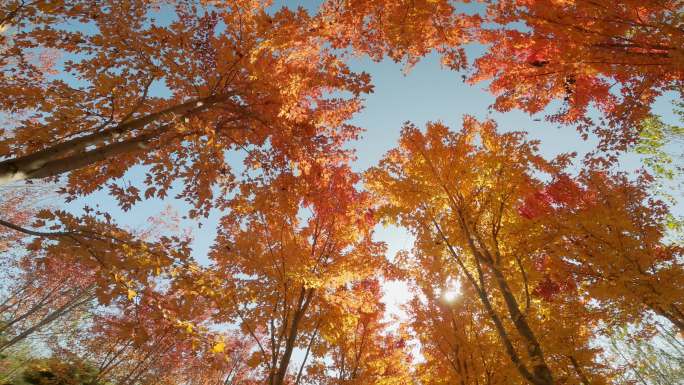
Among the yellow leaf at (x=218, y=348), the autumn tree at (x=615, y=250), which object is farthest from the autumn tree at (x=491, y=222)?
the yellow leaf at (x=218, y=348)

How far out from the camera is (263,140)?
5281 mm

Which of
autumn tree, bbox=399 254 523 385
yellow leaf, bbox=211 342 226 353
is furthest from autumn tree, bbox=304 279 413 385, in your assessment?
yellow leaf, bbox=211 342 226 353

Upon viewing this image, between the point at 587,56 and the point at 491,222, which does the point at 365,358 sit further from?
the point at 587,56

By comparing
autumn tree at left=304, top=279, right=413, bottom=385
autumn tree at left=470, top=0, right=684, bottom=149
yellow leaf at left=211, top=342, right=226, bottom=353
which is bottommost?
yellow leaf at left=211, top=342, right=226, bottom=353

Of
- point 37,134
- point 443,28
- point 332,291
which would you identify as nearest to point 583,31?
point 443,28

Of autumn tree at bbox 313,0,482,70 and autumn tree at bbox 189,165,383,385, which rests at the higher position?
autumn tree at bbox 313,0,482,70

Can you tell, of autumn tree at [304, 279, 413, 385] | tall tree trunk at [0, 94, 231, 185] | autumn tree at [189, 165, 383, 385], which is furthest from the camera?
autumn tree at [304, 279, 413, 385]

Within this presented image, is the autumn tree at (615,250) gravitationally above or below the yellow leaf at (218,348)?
above

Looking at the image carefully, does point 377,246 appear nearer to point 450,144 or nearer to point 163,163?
point 450,144

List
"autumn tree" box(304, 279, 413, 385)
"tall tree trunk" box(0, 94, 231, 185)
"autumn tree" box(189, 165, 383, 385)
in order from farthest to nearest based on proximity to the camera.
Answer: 1. "autumn tree" box(304, 279, 413, 385)
2. "autumn tree" box(189, 165, 383, 385)
3. "tall tree trunk" box(0, 94, 231, 185)

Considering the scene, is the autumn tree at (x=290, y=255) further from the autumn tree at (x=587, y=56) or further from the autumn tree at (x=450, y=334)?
the autumn tree at (x=587, y=56)

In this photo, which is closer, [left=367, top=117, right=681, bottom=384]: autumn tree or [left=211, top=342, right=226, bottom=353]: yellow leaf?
[left=211, top=342, right=226, bottom=353]: yellow leaf

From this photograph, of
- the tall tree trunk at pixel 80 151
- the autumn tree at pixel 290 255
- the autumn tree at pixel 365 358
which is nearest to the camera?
the tall tree trunk at pixel 80 151

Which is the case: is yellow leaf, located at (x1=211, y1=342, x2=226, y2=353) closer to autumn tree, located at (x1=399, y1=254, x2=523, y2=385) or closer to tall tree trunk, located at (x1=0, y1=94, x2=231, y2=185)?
tall tree trunk, located at (x1=0, y1=94, x2=231, y2=185)
